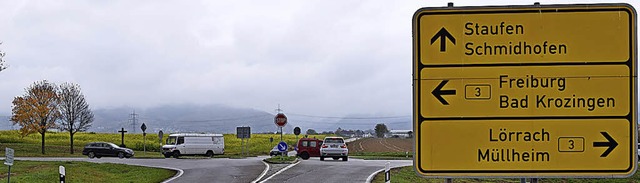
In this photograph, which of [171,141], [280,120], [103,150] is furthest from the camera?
[103,150]

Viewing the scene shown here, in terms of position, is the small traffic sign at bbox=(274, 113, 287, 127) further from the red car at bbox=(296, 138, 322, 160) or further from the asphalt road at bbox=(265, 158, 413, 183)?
the red car at bbox=(296, 138, 322, 160)

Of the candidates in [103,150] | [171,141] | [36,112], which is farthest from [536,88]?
[36,112]

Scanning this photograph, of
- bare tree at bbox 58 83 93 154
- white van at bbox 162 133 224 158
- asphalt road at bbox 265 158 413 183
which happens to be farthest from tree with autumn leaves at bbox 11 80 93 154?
asphalt road at bbox 265 158 413 183

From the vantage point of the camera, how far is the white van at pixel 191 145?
50.2 m

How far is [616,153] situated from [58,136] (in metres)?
85.2

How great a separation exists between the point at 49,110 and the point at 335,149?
30949 millimetres

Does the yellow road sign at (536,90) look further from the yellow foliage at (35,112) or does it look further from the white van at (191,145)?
the yellow foliage at (35,112)

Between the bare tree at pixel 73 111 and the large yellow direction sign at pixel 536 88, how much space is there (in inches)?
2443

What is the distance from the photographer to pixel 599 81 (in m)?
4.18

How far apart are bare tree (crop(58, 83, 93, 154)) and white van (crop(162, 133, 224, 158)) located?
1592 centimetres

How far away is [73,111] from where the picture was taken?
64.2 metres

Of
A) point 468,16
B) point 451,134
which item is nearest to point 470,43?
point 468,16

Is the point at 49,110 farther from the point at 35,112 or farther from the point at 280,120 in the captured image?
the point at 280,120

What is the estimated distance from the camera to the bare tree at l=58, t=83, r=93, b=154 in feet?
208
